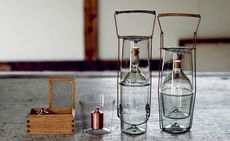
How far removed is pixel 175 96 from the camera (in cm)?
144

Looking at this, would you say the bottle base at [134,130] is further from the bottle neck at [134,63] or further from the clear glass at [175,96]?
the bottle neck at [134,63]

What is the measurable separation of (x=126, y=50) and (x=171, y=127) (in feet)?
1.12

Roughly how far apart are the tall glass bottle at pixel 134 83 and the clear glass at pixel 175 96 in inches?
2.6

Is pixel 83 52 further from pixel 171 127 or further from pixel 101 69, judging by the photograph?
pixel 171 127

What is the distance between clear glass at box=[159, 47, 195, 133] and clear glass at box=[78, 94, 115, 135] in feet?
0.69

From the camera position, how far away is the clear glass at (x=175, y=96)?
1.44 m

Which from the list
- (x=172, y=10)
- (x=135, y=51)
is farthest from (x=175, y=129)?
(x=172, y=10)

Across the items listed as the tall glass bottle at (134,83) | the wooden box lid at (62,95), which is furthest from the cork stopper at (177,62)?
the wooden box lid at (62,95)

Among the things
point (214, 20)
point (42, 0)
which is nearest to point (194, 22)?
point (214, 20)

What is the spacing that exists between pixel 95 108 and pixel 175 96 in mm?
311

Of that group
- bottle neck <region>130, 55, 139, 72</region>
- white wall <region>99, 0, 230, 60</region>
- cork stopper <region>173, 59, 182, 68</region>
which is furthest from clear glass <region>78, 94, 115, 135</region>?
white wall <region>99, 0, 230, 60</region>

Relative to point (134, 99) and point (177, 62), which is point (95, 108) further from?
point (177, 62)

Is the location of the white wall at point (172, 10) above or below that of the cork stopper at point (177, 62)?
above

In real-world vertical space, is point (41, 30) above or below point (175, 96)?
above
